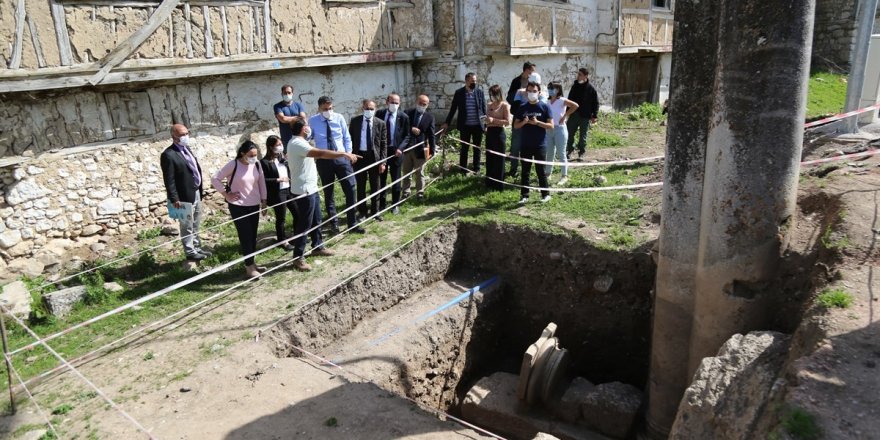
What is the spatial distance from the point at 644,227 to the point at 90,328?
718 centimetres

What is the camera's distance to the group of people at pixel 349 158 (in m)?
7.55

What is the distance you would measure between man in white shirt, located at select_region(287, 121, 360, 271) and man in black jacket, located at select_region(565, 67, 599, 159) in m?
5.51

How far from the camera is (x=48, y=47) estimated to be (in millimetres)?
7832

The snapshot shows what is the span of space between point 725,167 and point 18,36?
8.37 metres

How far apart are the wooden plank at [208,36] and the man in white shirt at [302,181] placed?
2.91 meters

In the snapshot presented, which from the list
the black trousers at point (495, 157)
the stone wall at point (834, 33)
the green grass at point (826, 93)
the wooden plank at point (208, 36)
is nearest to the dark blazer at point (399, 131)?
the black trousers at point (495, 157)

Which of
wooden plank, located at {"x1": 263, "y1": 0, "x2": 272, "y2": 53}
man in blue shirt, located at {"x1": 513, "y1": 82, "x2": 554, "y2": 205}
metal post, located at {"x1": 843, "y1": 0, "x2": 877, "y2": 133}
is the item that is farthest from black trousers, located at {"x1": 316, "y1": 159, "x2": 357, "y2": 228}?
metal post, located at {"x1": 843, "y1": 0, "x2": 877, "y2": 133}

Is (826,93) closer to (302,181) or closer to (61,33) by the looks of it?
(302,181)

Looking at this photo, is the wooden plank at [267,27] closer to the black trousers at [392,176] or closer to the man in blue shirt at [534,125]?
the black trousers at [392,176]

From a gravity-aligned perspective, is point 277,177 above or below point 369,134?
below

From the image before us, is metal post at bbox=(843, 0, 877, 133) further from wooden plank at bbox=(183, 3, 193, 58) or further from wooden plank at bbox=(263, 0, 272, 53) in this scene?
wooden plank at bbox=(183, 3, 193, 58)

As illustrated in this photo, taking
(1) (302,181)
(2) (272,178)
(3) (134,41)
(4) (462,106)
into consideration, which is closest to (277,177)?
(2) (272,178)

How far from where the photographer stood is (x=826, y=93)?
19031mm

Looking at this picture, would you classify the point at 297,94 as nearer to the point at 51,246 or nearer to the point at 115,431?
the point at 51,246
